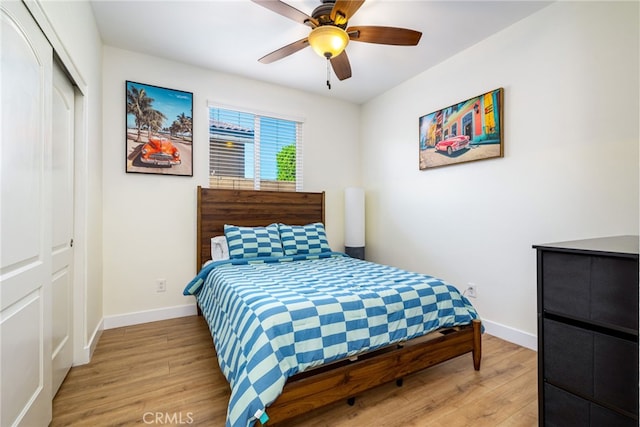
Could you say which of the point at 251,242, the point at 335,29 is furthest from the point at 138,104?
the point at 335,29

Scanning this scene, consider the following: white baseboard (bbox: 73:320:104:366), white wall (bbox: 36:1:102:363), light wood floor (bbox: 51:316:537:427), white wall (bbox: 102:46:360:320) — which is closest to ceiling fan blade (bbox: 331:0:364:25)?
white wall (bbox: 36:1:102:363)

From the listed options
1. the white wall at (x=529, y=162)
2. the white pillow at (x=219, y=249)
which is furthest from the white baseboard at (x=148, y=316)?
the white wall at (x=529, y=162)

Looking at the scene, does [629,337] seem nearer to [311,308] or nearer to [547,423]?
[547,423]

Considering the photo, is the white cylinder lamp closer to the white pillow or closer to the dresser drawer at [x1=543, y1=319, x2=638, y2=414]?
the white pillow

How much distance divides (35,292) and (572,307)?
7.89 feet

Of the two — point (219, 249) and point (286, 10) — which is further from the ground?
point (286, 10)

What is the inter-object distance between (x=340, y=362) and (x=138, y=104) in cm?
307

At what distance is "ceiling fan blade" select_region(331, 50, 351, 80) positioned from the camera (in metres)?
2.32

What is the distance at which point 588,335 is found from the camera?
3.90ft

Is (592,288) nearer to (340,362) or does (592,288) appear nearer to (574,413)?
(574,413)

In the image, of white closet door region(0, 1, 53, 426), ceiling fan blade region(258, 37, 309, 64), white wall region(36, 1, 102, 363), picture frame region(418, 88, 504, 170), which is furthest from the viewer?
picture frame region(418, 88, 504, 170)

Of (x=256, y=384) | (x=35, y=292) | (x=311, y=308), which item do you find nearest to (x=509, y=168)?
(x=311, y=308)

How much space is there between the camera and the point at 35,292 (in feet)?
4.39

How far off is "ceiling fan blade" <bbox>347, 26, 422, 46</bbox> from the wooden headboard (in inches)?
79.6
